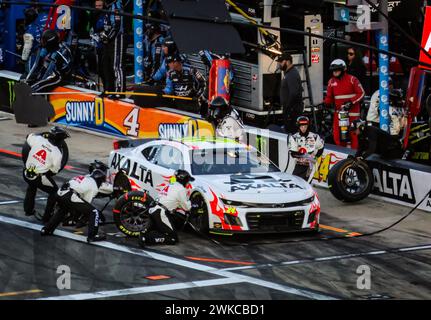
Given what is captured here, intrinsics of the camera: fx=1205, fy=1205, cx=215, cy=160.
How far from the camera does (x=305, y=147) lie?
66.3ft

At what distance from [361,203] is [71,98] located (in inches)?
340

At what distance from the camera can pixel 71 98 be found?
26.8 metres

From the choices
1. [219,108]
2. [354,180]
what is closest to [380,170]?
[354,180]

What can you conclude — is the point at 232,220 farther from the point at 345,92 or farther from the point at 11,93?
the point at 11,93

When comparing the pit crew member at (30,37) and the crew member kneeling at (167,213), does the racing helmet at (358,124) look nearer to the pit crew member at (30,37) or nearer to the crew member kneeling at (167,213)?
the crew member kneeling at (167,213)

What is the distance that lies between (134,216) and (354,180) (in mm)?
4566

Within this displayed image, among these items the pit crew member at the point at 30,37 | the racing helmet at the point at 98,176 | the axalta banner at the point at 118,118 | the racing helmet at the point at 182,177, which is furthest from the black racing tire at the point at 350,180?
the pit crew member at the point at 30,37

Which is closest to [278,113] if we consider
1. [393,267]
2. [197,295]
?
[393,267]

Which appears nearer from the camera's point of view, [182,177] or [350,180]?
[182,177]

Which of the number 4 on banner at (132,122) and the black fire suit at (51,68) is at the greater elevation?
the black fire suit at (51,68)

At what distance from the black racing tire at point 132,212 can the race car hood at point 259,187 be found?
3.36ft

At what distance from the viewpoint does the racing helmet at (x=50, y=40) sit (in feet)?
87.6

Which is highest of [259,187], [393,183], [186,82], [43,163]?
[186,82]
